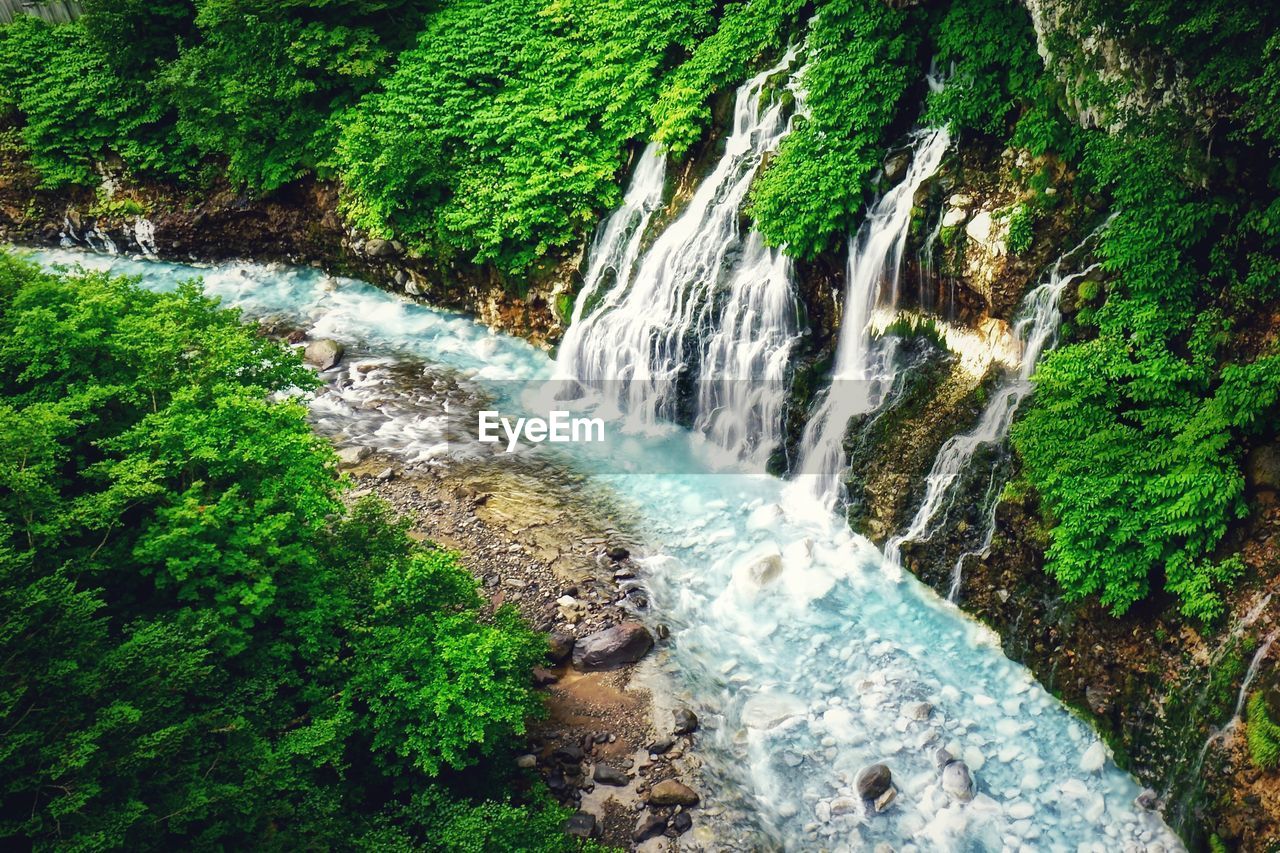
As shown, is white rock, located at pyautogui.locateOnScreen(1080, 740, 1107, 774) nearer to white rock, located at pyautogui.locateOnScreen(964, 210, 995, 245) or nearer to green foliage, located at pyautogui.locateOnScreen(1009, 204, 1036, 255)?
green foliage, located at pyautogui.locateOnScreen(1009, 204, 1036, 255)

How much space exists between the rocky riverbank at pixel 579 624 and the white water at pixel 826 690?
14.7 inches

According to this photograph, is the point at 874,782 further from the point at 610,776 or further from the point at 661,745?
the point at 610,776

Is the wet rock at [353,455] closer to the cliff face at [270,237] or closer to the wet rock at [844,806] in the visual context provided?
the cliff face at [270,237]

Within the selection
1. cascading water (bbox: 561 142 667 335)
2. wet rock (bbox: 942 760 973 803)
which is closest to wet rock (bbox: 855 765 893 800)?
wet rock (bbox: 942 760 973 803)

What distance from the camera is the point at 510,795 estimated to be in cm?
809

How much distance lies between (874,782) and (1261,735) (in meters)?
3.42

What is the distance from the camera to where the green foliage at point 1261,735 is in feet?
23.1

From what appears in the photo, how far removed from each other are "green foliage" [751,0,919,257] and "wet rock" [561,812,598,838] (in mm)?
8279

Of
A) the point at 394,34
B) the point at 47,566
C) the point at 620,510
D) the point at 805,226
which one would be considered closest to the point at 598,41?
the point at 394,34

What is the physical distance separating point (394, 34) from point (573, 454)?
10849 mm

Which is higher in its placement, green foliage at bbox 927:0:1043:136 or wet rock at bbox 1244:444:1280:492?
green foliage at bbox 927:0:1043:136

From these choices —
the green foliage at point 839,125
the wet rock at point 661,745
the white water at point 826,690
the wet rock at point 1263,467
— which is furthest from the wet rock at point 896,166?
the wet rock at point 661,745

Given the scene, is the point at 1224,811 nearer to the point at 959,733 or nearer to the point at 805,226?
the point at 959,733

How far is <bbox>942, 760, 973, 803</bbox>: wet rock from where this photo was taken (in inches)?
327
